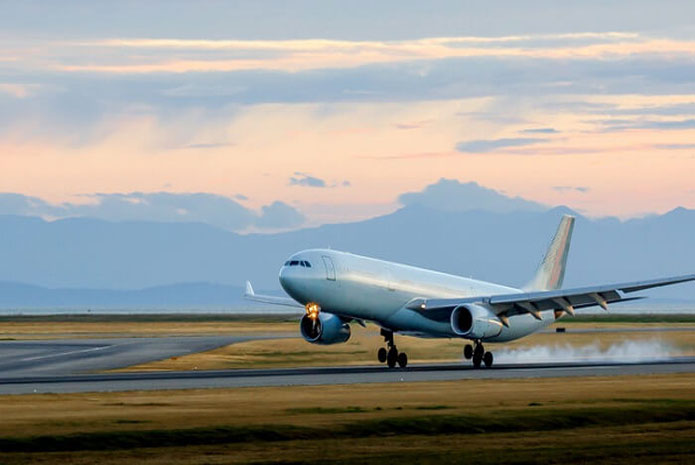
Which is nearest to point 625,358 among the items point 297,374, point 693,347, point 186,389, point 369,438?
point 693,347

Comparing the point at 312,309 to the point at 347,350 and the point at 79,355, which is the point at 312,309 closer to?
the point at 347,350

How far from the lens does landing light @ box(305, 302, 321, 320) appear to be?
66.0m

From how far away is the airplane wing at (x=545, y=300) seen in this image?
69.3 m

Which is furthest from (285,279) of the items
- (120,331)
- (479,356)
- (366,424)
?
(120,331)

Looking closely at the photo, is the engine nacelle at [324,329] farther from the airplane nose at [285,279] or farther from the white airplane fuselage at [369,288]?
the airplane nose at [285,279]

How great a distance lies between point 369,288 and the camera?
67.2m

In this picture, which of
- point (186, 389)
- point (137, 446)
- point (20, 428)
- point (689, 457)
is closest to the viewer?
point (689, 457)

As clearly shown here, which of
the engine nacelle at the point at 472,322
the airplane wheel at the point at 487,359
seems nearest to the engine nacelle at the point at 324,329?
the engine nacelle at the point at 472,322

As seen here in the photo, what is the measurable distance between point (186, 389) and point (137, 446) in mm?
16217

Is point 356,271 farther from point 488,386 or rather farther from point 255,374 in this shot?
point 488,386

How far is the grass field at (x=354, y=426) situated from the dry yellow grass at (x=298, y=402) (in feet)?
0.17

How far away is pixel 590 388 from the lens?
49.4 m

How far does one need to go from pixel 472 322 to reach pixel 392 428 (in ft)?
107

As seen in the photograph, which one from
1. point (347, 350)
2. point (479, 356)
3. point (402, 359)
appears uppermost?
point (347, 350)
